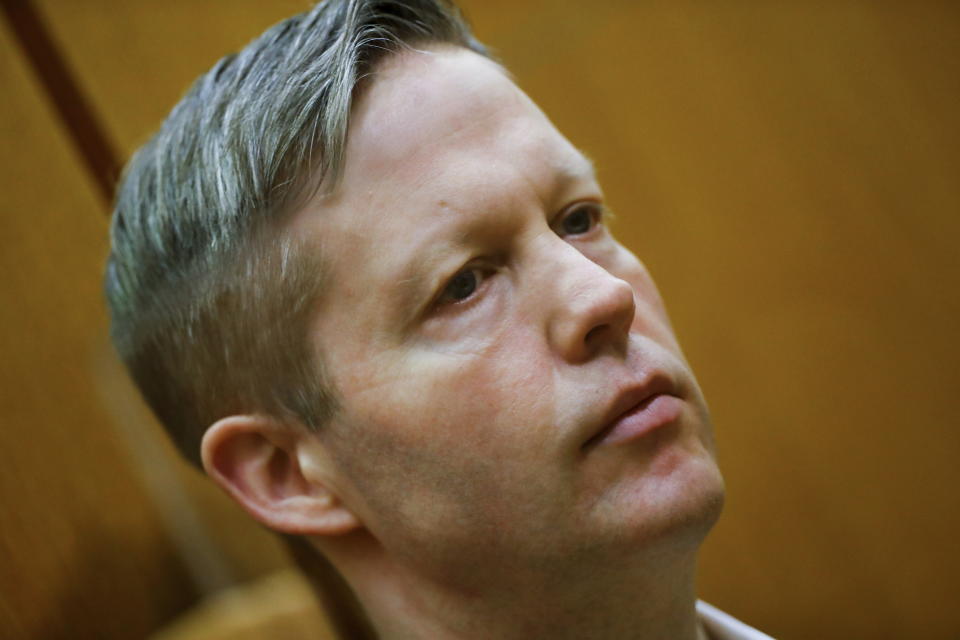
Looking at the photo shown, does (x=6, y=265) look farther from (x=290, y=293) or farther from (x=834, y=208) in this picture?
(x=834, y=208)

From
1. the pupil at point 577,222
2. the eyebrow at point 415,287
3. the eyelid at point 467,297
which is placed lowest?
the pupil at point 577,222

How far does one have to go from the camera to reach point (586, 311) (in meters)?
0.66

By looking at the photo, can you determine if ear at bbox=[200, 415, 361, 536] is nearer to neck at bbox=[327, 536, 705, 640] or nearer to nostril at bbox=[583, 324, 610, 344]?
neck at bbox=[327, 536, 705, 640]

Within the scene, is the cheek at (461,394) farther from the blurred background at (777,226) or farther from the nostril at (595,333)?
the blurred background at (777,226)

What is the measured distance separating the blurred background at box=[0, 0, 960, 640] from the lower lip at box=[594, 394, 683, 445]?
0.83m

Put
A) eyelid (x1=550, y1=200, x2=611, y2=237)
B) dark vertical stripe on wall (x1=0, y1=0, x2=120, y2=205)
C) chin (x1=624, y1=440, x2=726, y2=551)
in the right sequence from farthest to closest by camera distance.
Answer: dark vertical stripe on wall (x1=0, y1=0, x2=120, y2=205)
eyelid (x1=550, y1=200, x2=611, y2=237)
chin (x1=624, y1=440, x2=726, y2=551)

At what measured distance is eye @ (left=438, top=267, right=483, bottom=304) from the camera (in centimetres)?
71

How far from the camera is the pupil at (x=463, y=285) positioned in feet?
2.33

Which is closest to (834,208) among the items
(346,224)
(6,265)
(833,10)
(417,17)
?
(833,10)

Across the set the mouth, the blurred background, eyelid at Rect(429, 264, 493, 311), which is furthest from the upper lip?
the blurred background

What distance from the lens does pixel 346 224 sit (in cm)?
71

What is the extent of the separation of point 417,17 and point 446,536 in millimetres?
457

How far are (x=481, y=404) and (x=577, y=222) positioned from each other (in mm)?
204

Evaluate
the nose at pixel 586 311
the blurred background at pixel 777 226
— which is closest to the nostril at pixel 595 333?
the nose at pixel 586 311
